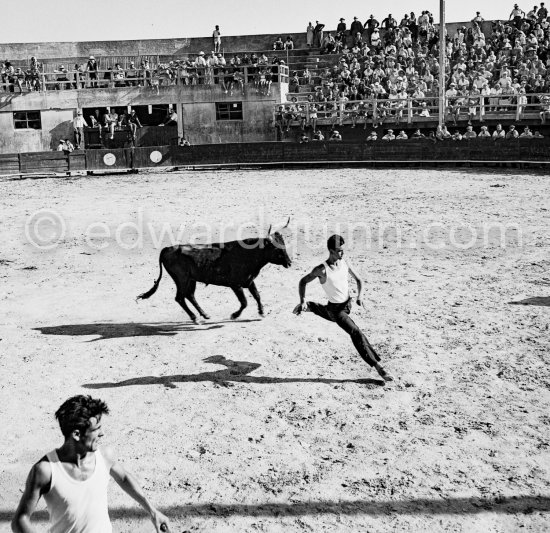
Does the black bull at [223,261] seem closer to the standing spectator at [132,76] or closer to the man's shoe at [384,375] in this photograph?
the man's shoe at [384,375]

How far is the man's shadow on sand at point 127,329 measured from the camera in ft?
33.1

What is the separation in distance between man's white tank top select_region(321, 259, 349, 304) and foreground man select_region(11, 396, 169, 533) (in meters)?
4.27

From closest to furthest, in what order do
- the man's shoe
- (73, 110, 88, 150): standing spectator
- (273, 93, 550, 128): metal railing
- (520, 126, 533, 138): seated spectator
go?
the man's shoe, (520, 126, 533, 138): seated spectator, (273, 93, 550, 128): metal railing, (73, 110, 88, 150): standing spectator

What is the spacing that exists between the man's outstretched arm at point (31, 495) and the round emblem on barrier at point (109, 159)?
3017 cm

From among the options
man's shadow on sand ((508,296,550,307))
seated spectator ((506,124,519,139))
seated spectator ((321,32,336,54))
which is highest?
seated spectator ((321,32,336,54))

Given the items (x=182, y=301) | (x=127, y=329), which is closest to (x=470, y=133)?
(x=182, y=301)

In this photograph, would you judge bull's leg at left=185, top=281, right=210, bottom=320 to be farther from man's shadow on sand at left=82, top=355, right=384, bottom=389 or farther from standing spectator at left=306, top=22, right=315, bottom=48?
standing spectator at left=306, top=22, right=315, bottom=48

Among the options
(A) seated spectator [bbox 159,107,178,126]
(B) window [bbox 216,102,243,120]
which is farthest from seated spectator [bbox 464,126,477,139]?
(A) seated spectator [bbox 159,107,178,126]

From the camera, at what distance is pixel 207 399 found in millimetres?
7809

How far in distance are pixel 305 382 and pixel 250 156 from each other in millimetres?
25379

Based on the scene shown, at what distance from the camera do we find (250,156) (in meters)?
32.8

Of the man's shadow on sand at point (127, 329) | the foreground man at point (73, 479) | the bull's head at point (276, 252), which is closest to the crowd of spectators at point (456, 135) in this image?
the bull's head at point (276, 252)

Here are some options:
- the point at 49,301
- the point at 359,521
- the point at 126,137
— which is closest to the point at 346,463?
the point at 359,521

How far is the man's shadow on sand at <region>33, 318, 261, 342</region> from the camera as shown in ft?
33.1
